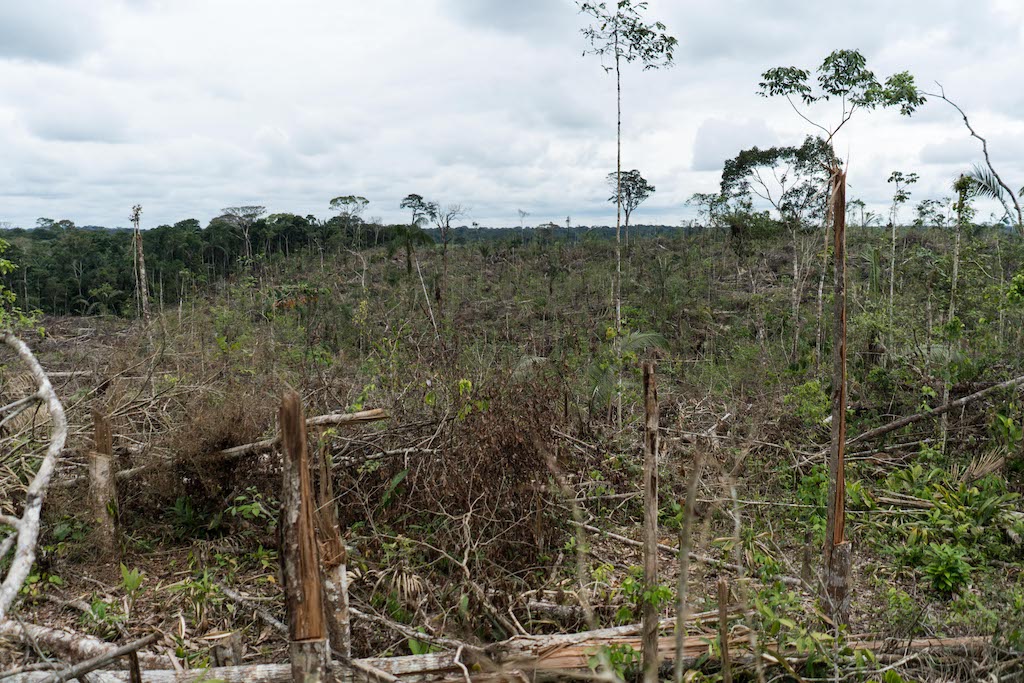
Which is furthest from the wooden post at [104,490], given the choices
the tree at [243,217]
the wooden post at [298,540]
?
the tree at [243,217]

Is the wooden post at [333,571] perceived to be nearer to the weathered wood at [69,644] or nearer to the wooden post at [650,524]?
the weathered wood at [69,644]

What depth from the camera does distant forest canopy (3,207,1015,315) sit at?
2567cm

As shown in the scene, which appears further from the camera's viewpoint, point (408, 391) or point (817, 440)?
point (817, 440)

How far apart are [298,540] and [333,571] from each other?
975 mm

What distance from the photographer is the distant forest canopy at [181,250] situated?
84.2ft

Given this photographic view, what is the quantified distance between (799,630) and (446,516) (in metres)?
2.40

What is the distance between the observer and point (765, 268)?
73.4ft

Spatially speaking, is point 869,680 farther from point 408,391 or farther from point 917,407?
point 917,407

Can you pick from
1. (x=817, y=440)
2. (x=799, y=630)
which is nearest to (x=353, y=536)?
(x=799, y=630)

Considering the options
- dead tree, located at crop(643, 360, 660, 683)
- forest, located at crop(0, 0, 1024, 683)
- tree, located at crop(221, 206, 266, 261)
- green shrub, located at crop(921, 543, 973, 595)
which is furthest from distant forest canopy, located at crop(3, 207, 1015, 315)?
dead tree, located at crop(643, 360, 660, 683)

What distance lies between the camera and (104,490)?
4.58 m

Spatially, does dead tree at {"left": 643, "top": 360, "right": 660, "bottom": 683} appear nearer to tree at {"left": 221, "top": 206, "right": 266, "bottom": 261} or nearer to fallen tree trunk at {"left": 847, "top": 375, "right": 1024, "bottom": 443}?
fallen tree trunk at {"left": 847, "top": 375, "right": 1024, "bottom": 443}

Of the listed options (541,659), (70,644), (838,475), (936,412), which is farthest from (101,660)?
(936,412)

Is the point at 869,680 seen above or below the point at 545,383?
below
